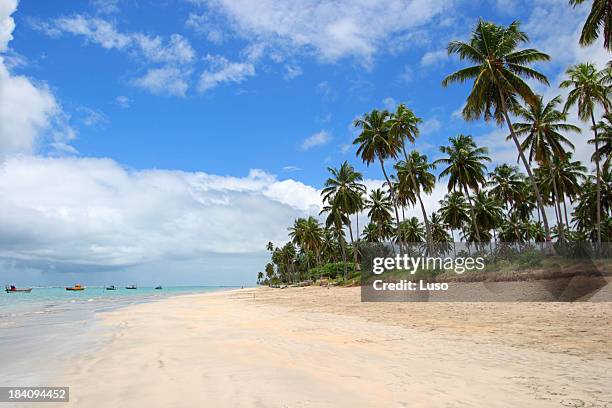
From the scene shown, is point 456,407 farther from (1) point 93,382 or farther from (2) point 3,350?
(2) point 3,350

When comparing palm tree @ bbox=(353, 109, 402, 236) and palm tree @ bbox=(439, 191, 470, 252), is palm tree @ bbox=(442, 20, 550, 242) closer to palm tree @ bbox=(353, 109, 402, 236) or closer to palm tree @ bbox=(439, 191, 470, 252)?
palm tree @ bbox=(353, 109, 402, 236)

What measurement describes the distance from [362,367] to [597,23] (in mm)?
18583

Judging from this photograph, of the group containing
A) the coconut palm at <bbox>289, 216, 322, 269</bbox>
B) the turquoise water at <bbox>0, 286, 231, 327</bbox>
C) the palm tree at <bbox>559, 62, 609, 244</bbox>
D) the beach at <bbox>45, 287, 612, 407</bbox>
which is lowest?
the turquoise water at <bbox>0, 286, 231, 327</bbox>

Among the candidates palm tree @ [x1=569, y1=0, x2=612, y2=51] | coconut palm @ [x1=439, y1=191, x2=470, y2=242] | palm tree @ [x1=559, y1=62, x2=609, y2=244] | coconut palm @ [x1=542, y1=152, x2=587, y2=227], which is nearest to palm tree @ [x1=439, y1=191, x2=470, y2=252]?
coconut palm @ [x1=439, y1=191, x2=470, y2=242]

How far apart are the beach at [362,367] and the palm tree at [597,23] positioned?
11382 mm

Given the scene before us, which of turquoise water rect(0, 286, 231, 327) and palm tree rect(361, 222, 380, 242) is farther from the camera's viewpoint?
palm tree rect(361, 222, 380, 242)

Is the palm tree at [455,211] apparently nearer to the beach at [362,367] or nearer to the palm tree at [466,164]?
the palm tree at [466,164]

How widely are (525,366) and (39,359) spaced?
10866 millimetres

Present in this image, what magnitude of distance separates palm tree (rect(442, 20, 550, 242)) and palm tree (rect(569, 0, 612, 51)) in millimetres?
8761

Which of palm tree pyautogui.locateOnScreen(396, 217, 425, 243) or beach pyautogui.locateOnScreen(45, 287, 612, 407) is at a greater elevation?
palm tree pyautogui.locateOnScreen(396, 217, 425, 243)

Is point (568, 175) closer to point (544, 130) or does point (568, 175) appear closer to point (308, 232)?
point (544, 130)

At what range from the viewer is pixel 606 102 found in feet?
94.3

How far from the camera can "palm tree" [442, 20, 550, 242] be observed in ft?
86.7

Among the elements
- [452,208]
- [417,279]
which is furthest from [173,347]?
[452,208]
